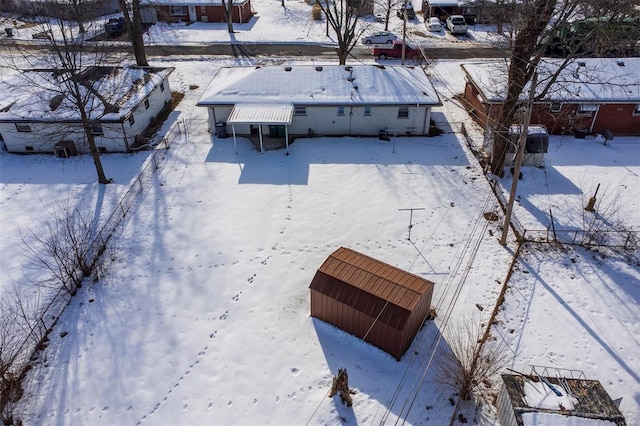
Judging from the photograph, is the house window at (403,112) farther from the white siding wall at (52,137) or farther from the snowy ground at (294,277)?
the white siding wall at (52,137)

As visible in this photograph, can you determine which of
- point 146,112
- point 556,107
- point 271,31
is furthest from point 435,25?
point 146,112

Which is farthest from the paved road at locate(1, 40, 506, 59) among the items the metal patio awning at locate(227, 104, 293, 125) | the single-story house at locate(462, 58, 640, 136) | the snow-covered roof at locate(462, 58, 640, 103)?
the metal patio awning at locate(227, 104, 293, 125)

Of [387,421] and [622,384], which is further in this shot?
[622,384]

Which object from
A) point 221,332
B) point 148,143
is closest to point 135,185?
point 148,143

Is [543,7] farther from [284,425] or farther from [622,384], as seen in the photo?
[284,425]

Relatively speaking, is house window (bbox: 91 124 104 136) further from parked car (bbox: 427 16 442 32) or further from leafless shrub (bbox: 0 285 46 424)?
parked car (bbox: 427 16 442 32)
